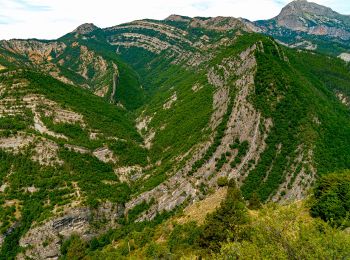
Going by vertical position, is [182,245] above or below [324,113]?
below

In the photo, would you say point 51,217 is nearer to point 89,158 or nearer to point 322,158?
point 89,158

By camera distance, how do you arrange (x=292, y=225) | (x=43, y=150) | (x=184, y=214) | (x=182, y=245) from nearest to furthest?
(x=292, y=225) < (x=182, y=245) < (x=184, y=214) < (x=43, y=150)

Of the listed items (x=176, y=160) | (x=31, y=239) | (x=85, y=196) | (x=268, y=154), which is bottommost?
(x=31, y=239)

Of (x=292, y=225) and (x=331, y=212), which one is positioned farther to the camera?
(x=331, y=212)

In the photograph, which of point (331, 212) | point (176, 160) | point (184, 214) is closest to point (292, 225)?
point (331, 212)

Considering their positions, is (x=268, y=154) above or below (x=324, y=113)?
below

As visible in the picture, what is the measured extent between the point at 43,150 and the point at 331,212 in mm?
139330

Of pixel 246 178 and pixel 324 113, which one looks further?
pixel 324 113

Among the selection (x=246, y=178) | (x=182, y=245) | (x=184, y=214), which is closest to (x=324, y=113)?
(x=246, y=178)

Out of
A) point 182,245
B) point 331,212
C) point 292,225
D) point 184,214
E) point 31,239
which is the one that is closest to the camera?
point 292,225

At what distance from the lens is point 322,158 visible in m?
156

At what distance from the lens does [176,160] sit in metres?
179

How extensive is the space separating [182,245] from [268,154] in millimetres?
91283

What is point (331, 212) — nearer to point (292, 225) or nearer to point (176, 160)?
point (292, 225)
